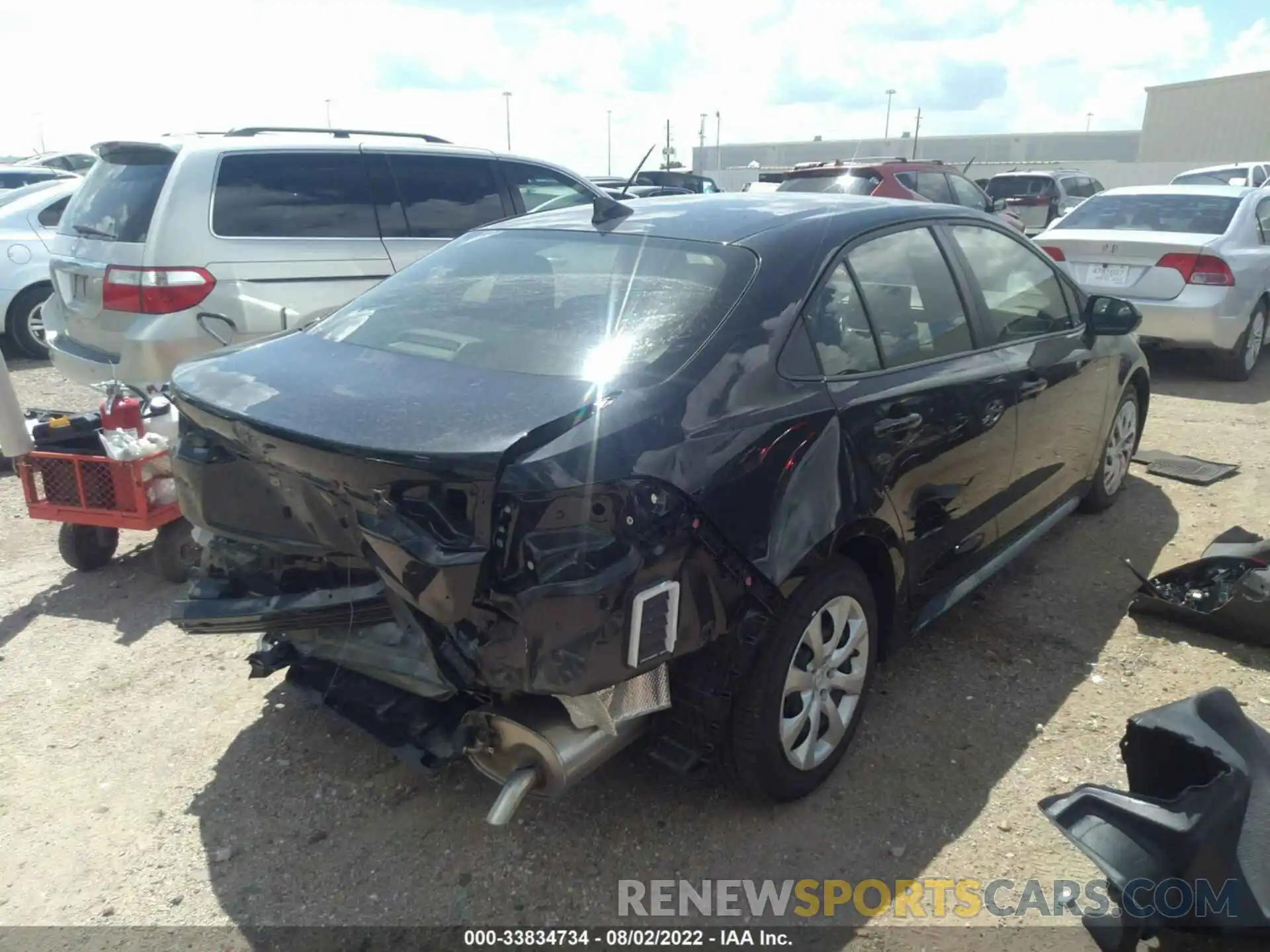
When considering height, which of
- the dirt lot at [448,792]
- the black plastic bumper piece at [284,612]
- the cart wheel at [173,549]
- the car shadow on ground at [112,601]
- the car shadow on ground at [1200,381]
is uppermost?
the black plastic bumper piece at [284,612]

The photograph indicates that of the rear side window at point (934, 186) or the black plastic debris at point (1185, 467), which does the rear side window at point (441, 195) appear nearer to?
the black plastic debris at point (1185, 467)

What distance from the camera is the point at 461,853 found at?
2.66 metres

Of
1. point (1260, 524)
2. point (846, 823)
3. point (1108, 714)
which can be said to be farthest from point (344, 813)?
point (1260, 524)

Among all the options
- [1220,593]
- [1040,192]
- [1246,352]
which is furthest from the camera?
[1040,192]

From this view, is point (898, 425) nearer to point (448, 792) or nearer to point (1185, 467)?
point (448, 792)

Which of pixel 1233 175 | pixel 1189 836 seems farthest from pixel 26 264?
pixel 1233 175

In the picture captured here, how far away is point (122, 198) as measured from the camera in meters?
5.46

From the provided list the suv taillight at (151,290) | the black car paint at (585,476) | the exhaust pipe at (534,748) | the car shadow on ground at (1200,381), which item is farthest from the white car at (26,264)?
the car shadow on ground at (1200,381)

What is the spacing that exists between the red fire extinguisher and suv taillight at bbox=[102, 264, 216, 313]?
42.8 inches

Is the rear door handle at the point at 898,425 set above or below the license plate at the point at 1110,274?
above

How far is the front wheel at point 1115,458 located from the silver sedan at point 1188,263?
300cm

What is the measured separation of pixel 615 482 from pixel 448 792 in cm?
137

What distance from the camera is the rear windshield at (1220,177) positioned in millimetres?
15969

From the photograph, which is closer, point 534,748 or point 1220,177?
point 534,748
